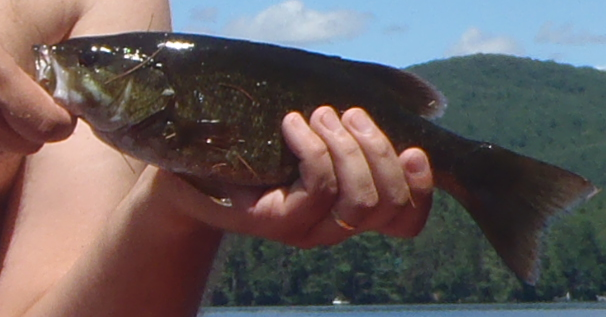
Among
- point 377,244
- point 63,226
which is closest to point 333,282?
point 377,244

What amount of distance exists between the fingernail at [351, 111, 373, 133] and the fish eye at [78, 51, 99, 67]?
2.02 feet

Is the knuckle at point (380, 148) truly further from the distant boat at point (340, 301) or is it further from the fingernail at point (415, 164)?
the distant boat at point (340, 301)

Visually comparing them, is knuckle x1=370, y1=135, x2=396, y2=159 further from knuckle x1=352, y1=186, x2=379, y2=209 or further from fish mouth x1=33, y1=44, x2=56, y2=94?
fish mouth x1=33, y1=44, x2=56, y2=94

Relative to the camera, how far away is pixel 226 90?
253 centimetres

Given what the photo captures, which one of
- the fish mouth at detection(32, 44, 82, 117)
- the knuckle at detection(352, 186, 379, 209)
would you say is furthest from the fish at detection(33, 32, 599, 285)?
the knuckle at detection(352, 186, 379, 209)

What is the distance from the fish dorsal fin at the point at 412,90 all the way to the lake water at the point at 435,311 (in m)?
39.3

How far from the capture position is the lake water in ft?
146

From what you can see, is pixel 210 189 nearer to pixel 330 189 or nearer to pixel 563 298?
pixel 330 189

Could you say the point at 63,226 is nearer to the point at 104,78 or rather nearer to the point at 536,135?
the point at 104,78

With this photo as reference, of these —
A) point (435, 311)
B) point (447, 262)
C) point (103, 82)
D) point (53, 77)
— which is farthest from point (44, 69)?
point (435, 311)

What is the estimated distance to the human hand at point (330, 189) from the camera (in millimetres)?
2551

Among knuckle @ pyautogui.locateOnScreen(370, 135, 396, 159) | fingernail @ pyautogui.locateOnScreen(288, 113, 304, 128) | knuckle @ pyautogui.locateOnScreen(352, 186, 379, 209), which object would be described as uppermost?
knuckle @ pyautogui.locateOnScreen(370, 135, 396, 159)

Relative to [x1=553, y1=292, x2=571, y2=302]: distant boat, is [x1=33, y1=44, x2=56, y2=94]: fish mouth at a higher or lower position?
higher

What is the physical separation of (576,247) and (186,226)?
41.5 metres
